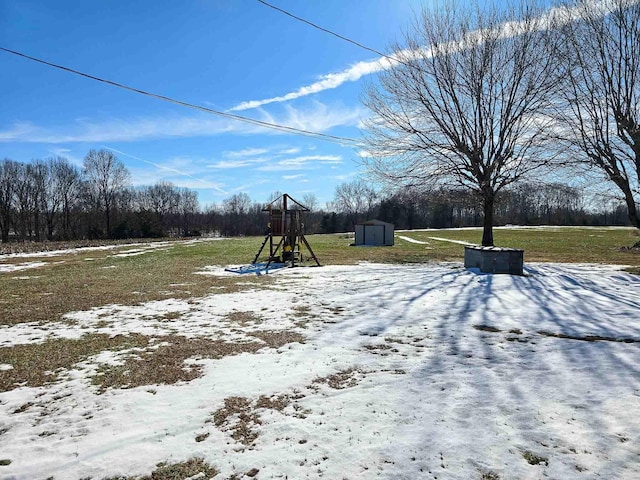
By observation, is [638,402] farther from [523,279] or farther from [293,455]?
[523,279]

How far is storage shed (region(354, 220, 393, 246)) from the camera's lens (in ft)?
102

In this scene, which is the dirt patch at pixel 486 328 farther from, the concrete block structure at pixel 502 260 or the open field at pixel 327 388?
the concrete block structure at pixel 502 260

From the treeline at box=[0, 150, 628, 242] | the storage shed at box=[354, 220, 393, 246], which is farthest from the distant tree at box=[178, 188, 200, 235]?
the storage shed at box=[354, 220, 393, 246]

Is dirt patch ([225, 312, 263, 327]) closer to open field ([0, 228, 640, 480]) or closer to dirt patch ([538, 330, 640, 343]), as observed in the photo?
open field ([0, 228, 640, 480])

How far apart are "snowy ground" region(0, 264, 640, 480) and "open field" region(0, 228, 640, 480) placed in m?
0.02

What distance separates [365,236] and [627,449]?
28.8 meters

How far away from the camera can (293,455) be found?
114 inches

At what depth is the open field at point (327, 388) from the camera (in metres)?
2.83

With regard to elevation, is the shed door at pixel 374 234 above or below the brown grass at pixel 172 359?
above

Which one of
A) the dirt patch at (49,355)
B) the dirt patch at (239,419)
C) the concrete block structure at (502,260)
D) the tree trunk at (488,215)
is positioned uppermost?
the tree trunk at (488,215)

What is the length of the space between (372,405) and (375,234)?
91.7 feet

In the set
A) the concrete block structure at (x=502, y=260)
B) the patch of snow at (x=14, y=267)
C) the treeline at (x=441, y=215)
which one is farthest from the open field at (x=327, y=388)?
the treeline at (x=441, y=215)

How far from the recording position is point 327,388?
4062 mm

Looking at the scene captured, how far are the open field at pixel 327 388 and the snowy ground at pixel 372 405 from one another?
0.06 ft
